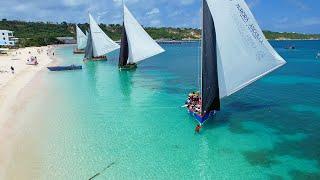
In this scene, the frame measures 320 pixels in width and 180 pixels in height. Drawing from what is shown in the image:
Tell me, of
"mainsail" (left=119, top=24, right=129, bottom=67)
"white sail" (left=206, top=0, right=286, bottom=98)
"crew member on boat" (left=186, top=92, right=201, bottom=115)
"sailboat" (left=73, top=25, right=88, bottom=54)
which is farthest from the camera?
"sailboat" (left=73, top=25, right=88, bottom=54)

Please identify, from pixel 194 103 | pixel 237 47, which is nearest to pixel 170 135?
pixel 194 103

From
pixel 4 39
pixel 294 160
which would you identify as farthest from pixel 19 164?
pixel 4 39

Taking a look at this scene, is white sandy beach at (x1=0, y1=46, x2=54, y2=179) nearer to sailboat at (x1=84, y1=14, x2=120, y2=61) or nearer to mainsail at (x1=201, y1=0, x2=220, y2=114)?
mainsail at (x1=201, y1=0, x2=220, y2=114)

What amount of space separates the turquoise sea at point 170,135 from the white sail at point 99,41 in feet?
118

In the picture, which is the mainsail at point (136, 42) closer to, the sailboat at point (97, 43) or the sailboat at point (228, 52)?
the sailboat at point (97, 43)

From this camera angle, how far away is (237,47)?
91.8ft

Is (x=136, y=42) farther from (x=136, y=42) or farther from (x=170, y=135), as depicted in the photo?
(x=170, y=135)

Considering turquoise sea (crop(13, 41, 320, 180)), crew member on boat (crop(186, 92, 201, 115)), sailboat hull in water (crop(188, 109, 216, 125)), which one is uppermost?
crew member on boat (crop(186, 92, 201, 115))

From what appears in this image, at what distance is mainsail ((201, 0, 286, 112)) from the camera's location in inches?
1043

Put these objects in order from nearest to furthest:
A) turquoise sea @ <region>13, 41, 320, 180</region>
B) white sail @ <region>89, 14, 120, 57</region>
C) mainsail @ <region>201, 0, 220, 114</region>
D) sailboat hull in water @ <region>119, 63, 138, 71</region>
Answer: turquoise sea @ <region>13, 41, 320, 180</region>, mainsail @ <region>201, 0, 220, 114</region>, sailboat hull in water @ <region>119, 63, 138, 71</region>, white sail @ <region>89, 14, 120, 57</region>

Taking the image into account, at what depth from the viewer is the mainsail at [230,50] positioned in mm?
26484

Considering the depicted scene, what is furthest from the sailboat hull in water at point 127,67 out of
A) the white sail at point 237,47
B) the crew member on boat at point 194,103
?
the white sail at point 237,47

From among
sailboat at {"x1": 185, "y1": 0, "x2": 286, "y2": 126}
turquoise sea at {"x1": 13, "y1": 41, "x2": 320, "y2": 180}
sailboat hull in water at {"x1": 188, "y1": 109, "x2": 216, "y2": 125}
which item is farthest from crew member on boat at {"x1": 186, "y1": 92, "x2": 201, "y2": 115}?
sailboat at {"x1": 185, "y1": 0, "x2": 286, "y2": 126}

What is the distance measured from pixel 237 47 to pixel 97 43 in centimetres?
6322
